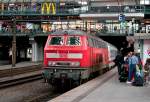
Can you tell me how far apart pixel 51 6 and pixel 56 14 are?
4.79 metres

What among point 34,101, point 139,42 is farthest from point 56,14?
point 34,101

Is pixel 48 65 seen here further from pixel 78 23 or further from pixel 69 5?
pixel 69 5

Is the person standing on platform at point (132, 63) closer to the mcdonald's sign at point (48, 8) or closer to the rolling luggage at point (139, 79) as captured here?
the rolling luggage at point (139, 79)

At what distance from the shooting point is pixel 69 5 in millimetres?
92875

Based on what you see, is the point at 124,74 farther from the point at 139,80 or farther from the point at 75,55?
the point at 75,55

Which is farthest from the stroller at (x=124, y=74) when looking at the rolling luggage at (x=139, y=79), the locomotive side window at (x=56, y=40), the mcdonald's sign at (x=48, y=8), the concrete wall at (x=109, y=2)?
the concrete wall at (x=109, y=2)

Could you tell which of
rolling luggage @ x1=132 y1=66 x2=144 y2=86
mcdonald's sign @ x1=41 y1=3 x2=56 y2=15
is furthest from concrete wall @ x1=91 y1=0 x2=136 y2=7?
rolling luggage @ x1=132 y1=66 x2=144 y2=86

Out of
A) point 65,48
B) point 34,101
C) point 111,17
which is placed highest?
point 111,17

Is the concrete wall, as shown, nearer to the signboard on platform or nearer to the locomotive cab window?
the signboard on platform

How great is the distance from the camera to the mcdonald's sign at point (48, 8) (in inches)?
3377

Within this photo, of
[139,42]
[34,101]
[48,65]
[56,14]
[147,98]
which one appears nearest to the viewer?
[147,98]

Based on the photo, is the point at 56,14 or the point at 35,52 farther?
the point at 56,14

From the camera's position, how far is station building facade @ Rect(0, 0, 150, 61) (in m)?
72.5

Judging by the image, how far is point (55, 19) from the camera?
278ft
